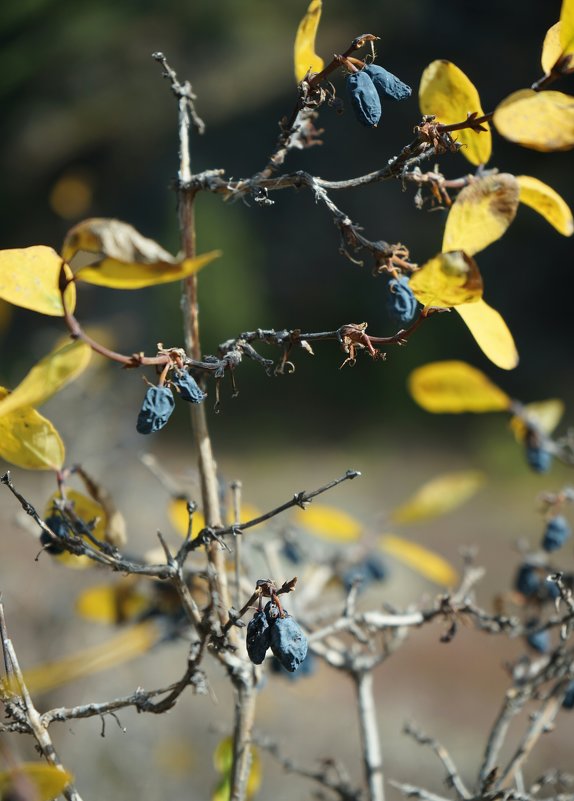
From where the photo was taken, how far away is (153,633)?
89 centimetres

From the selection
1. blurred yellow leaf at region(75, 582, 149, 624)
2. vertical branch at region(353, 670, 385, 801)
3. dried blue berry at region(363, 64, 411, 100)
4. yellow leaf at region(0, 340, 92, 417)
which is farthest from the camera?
blurred yellow leaf at region(75, 582, 149, 624)

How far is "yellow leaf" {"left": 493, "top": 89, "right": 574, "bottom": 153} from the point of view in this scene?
1.46 feet

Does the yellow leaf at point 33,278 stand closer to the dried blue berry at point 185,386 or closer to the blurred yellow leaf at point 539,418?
the dried blue berry at point 185,386

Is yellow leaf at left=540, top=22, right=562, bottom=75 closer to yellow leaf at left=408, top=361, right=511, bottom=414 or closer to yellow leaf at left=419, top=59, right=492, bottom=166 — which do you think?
yellow leaf at left=419, top=59, right=492, bottom=166

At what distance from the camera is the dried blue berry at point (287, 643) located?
51cm

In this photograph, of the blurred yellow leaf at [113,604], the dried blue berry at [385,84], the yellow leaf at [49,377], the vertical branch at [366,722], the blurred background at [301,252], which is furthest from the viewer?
the blurred background at [301,252]

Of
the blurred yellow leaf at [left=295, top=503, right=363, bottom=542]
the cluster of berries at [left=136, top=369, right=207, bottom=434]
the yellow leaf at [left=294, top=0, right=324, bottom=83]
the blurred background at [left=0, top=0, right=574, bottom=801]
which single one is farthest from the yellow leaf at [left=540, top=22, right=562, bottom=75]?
the blurred background at [left=0, top=0, right=574, bottom=801]

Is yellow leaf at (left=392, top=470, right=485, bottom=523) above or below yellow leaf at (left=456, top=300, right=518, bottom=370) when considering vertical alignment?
above

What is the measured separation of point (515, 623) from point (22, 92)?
21.3 feet

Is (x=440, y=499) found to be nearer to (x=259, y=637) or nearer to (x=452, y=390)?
(x=452, y=390)

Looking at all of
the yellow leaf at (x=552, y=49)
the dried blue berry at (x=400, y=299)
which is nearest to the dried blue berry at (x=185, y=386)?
the dried blue berry at (x=400, y=299)

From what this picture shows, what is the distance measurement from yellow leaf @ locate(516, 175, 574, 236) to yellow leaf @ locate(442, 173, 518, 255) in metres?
0.03

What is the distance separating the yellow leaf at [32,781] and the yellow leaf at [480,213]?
326 millimetres

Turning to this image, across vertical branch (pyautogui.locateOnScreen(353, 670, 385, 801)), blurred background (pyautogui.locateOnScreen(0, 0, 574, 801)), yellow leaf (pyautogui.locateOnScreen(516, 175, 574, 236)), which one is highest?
blurred background (pyautogui.locateOnScreen(0, 0, 574, 801))
